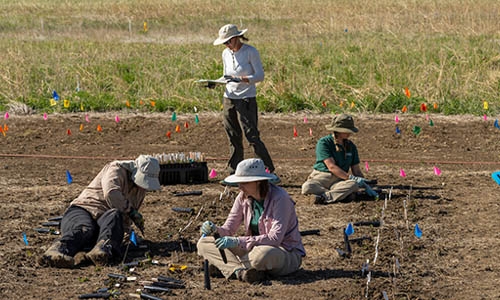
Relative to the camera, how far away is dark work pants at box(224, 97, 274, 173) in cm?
1047

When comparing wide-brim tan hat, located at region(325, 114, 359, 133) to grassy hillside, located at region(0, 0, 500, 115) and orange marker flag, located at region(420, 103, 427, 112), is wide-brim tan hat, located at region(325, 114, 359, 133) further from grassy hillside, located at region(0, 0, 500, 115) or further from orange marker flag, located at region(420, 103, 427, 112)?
orange marker flag, located at region(420, 103, 427, 112)

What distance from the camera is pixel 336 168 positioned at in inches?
384

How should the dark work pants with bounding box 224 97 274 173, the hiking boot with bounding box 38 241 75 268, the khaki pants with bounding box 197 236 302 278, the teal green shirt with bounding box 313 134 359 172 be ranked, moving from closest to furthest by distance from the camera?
the khaki pants with bounding box 197 236 302 278, the hiking boot with bounding box 38 241 75 268, the teal green shirt with bounding box 313 134 359 172, the dark work pants with bounding box 224 97 274 173

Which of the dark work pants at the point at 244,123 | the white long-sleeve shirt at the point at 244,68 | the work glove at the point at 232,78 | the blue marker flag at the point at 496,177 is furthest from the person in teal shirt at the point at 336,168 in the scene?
the blue marker flag at the point at 496,177

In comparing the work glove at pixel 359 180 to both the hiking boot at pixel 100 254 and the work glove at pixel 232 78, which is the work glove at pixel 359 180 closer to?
the work glove at pixel 232 78

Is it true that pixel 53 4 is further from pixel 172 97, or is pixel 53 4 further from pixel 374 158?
pixel 374 158

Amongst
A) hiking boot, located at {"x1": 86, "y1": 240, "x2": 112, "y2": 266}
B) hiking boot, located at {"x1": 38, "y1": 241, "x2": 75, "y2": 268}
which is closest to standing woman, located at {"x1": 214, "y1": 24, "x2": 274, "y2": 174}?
hiking boot, located at {"x1": 86, "y1": 240, "x2": 112, "y2": 266}

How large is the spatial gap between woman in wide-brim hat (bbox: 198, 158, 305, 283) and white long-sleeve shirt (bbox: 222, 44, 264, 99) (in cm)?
327

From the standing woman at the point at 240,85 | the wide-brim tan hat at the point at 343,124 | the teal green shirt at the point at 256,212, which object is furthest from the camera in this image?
the standing woman at the point at 240,85

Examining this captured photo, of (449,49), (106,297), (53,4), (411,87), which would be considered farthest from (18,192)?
(53,4)

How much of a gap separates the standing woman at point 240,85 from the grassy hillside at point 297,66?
4163 mm

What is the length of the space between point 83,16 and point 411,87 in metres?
22.7

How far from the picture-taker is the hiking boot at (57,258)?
748 centimetres

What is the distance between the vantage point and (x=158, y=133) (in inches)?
537
